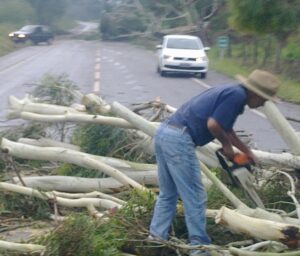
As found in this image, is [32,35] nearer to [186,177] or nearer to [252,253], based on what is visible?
[186,177]

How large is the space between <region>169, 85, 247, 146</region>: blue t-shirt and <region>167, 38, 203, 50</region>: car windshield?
2404 cm

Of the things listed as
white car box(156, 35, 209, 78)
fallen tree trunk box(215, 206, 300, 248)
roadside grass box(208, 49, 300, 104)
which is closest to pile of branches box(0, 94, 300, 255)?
fallen tree trunk box(215, 206, 300, 248)

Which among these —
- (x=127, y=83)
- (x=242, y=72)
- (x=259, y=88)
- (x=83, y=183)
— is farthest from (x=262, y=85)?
(x=242, y=72)

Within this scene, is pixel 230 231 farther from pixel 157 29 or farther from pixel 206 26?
pixel 157 29

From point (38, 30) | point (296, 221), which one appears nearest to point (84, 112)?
point (296, 221)

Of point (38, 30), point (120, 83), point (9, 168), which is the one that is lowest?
point (38, 30)

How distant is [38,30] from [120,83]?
37924 millimetres

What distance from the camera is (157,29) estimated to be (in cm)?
5156

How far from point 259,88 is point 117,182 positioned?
7.26 feet

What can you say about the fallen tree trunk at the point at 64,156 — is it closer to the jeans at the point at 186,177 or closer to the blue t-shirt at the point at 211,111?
the jeans at the point at 186,177

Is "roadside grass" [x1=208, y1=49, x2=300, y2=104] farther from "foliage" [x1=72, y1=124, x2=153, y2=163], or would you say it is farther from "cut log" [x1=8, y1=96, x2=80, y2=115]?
"foliage" [x1=72, y1=124, x2=153, y2=163]

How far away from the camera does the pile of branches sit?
5.58m

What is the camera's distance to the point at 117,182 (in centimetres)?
752

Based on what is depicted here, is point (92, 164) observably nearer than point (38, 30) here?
Yes
